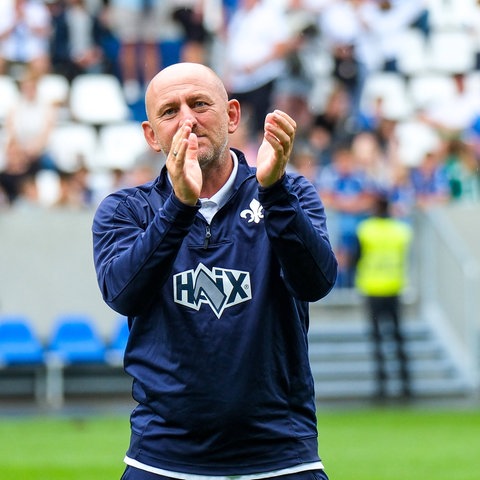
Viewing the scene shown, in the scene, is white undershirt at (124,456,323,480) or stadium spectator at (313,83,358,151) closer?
white undershirt at (124,456,323,480)

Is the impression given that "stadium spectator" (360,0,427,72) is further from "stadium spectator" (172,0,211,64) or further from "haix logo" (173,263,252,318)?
"haix logo" (173,263,252,318)

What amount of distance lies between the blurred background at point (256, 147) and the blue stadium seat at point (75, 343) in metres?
0.02

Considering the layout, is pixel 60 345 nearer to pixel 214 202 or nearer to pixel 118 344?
pixel 118 344

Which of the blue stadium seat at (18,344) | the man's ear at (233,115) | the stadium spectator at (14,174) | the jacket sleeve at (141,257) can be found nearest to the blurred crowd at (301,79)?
the stadium spectator at (14,174)

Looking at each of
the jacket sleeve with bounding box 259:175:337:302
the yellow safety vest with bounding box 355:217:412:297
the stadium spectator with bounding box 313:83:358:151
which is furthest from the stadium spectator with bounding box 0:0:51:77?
the jacket sleeve with bounding box 259:175:337:302

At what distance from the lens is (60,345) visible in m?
16.2

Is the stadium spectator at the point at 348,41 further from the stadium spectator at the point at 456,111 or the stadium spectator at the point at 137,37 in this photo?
the stadium spectator at the point at 137,37

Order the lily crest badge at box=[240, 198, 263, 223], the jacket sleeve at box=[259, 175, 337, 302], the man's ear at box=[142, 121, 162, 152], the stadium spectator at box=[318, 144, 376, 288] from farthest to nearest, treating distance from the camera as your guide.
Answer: the stadium spectator at box=[318, 144, 376, 288] < the man's ear at box=[142, 121, 162, 152] < the lily crest badge at box=[240, 198, 263, 223] < the jacket sleeve at box=[259, 175, 337, 302]

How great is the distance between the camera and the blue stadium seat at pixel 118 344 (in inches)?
638

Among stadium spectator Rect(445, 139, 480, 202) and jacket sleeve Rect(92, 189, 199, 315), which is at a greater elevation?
stadium spectator Rect(445, 139, 480, 202)

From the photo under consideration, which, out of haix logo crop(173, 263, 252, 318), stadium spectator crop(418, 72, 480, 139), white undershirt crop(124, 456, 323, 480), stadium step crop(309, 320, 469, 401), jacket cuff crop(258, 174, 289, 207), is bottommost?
stadium step crop(309, 320, 469, 401)

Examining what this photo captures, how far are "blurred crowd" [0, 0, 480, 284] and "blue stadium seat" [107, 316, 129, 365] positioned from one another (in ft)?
5.98

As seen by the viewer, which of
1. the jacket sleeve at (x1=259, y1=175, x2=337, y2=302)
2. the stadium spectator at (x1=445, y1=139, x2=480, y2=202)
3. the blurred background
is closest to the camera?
the jacket sleeve at (x1=259, y1=175, x2=337, y2=302)

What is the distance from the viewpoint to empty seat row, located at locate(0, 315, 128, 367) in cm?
1611
